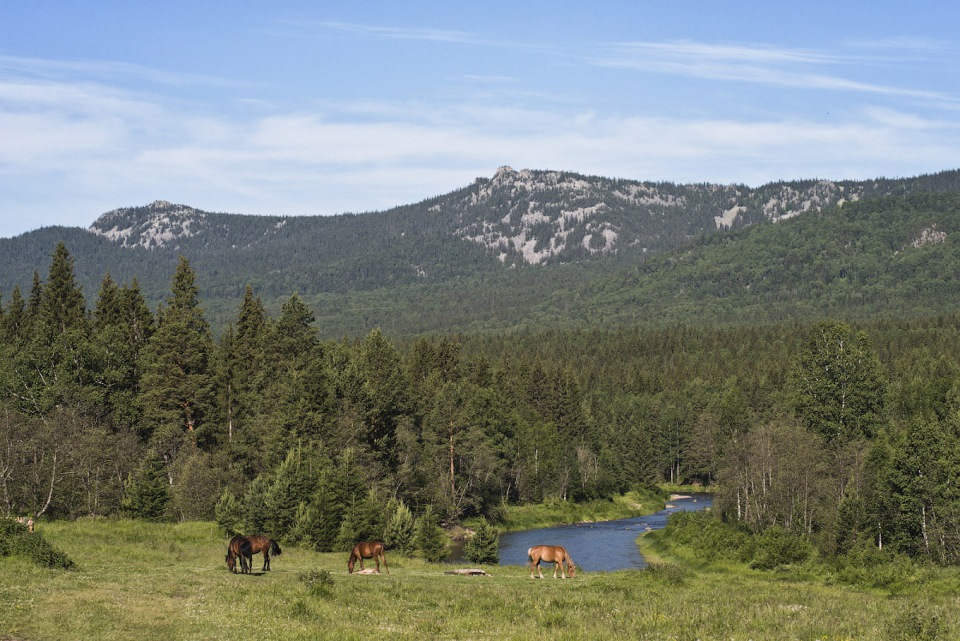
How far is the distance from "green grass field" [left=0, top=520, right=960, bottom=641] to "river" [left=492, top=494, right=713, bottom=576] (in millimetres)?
27160

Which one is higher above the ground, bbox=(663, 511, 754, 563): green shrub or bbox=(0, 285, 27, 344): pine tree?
bbox=(0, 285, 27, 344): pine tree

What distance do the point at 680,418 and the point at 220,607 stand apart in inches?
5913

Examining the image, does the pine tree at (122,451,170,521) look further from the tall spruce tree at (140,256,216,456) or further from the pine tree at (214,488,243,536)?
the tall spruce tree at (140,256,216,456)

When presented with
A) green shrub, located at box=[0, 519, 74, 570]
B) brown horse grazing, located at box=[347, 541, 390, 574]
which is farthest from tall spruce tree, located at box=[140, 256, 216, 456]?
green shrub, located at box=[0, 519, 74, 570]

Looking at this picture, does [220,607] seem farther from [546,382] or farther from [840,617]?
[546,382]

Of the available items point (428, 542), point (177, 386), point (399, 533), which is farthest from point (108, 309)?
point (428, 542)

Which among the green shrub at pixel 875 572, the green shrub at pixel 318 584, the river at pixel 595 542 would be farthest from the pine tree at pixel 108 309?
the green shrub at pixel 875 572

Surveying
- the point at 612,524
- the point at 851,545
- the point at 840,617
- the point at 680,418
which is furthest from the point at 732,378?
the point at 840,617

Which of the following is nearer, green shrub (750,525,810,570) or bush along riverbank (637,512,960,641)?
bush along riverbank (637,512,960,641)

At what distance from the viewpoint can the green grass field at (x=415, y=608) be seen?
23.1 meters

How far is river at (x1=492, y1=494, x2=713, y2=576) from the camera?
73.9 m

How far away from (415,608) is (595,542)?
6516 cm

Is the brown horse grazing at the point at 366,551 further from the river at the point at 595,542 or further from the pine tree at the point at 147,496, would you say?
the pine tree at the point at 147,496

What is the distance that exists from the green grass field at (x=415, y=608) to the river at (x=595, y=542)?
27160 millimetres
